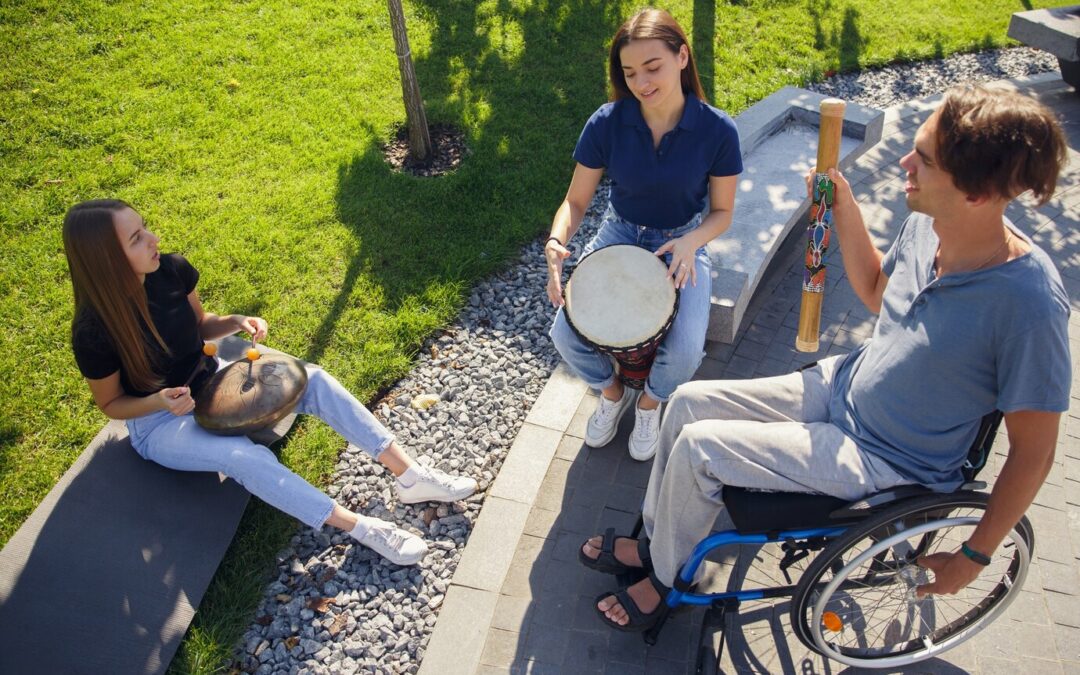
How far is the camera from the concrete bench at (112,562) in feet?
9.36

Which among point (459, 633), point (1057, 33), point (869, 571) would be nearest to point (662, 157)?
point (869, 571)

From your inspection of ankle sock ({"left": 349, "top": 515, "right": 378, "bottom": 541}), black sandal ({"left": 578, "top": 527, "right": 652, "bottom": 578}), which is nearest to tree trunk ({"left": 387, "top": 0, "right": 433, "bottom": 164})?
ankle sock ({"left": 349, "top": 515, "right": 378, "bottom": 541})

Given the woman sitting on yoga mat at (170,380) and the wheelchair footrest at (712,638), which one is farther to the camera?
the woman sitting on yoga mat at (170,380)

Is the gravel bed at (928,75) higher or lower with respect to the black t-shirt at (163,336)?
lower

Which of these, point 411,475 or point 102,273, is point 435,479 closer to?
point 411,475

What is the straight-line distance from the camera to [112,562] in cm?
306

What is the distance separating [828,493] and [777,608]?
31.0 inches

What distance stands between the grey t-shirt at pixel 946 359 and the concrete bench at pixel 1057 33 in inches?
188

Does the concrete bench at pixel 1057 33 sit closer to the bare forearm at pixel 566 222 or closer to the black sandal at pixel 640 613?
the bare forearm at pixel 566 222

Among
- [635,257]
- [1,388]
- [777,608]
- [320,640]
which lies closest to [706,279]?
[635,257]

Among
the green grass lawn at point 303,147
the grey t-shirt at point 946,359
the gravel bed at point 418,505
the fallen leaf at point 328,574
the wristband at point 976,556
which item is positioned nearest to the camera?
the grey t-shirt at point 946,359

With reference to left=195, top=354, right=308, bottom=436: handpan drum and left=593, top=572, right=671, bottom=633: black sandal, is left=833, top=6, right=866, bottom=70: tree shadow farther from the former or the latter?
left=195, top=354, right=308, bottom=436: handpan drum

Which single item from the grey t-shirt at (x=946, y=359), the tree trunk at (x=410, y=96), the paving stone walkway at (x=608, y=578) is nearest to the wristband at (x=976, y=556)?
the grey t-shirt at (x=946, y=359)

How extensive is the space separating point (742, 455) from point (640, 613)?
78cm
